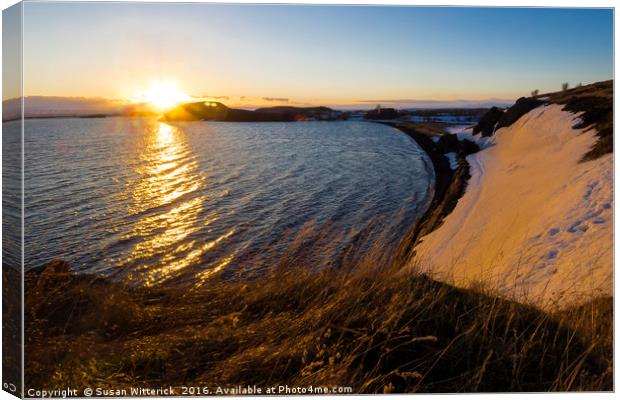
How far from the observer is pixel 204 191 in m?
6.59

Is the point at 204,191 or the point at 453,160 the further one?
the point at 453,160

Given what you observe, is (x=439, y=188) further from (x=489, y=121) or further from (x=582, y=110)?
(x=582, y=110)

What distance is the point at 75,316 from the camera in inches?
214

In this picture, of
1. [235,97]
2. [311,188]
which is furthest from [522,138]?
[235,97]

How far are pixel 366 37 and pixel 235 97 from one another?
5.09 ft

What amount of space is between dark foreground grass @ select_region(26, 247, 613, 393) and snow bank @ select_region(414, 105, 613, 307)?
45cm

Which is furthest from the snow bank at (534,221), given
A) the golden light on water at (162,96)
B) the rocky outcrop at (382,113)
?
the golden light on water at (162,96)

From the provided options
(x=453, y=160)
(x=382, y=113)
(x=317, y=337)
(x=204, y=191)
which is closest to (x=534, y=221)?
(x=453, y=160)

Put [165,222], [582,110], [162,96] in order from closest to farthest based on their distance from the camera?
1. [165,222]
2. [162,96]
3. [582,110]

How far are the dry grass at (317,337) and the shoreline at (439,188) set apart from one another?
194 centimetres

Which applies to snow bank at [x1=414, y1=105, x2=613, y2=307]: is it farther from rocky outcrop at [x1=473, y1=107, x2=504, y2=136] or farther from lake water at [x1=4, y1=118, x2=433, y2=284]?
lake water at [x1=4, y1=118, x2=433, y2=284]

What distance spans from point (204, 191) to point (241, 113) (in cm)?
99

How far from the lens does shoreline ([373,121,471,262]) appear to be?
7.37 m

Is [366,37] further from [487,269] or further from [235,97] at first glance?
[487,269]
